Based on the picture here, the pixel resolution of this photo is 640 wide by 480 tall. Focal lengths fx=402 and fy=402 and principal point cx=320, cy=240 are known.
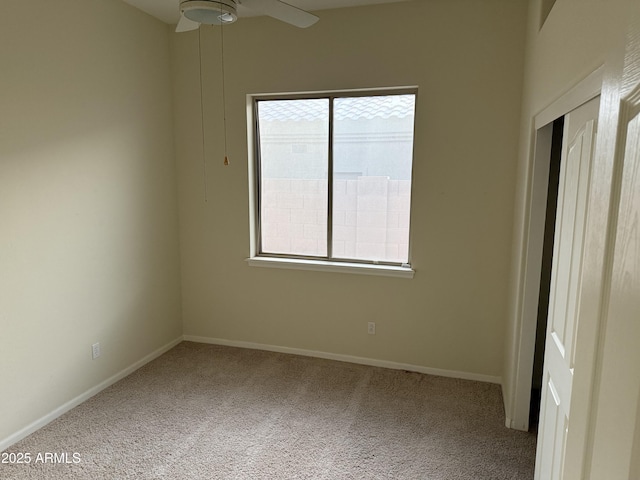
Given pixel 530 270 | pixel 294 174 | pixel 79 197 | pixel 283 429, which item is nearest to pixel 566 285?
pixel 530 270

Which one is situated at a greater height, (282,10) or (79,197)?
(282,10)

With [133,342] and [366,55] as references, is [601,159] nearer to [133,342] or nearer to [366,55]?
[366,55]

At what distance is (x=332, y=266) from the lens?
11.1ft

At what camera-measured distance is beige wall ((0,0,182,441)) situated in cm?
231

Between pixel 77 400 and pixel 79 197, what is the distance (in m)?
1.41

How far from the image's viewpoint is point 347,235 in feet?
11.2

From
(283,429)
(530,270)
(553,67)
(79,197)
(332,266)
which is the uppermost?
(553,67)

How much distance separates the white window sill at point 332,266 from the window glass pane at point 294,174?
121 mm

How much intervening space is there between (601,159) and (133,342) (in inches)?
135

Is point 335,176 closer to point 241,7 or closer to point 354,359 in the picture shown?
point 241,7

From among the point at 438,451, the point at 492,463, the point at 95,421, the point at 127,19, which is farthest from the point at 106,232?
the point at 492,463

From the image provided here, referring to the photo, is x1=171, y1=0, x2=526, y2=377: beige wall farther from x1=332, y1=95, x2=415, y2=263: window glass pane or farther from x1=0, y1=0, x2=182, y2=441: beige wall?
x1=0, y1=0, x2=182, y2=441: beige wall

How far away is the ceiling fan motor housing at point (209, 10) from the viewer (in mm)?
1799

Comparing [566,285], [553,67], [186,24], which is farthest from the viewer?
[186,24]
